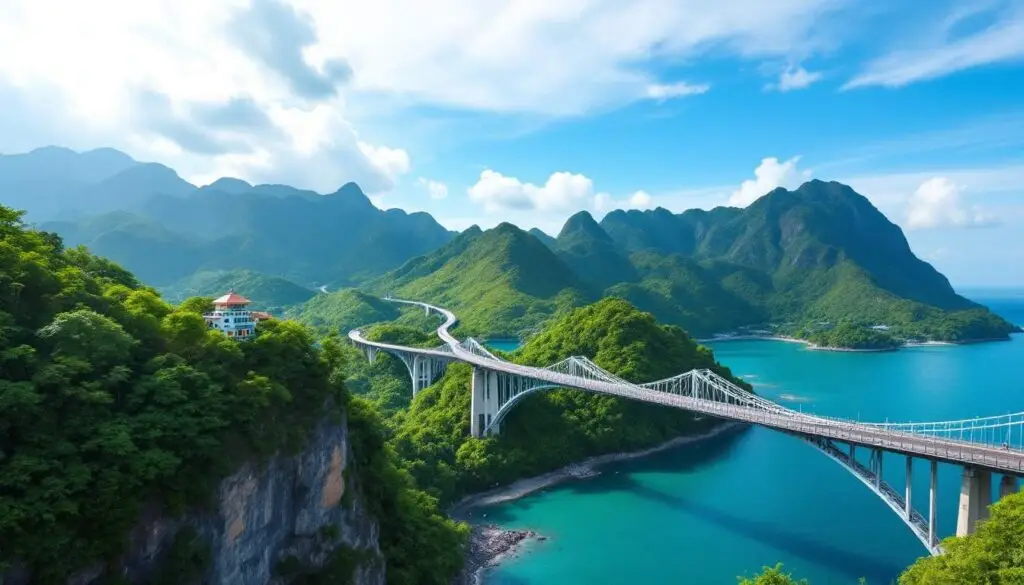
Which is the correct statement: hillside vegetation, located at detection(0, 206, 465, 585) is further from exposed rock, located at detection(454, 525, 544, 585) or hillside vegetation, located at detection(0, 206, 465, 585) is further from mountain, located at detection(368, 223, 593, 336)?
mountain, located at detection(368, 223, 593, 336)

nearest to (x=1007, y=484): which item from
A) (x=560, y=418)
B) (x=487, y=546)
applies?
(x=487, y=546)

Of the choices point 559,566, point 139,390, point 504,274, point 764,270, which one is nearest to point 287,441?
point 139,390

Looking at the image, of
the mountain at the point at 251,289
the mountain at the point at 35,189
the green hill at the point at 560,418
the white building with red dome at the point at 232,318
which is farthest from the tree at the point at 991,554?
the mountain at the point at 35,189

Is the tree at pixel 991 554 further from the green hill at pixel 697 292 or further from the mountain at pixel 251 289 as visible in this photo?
the mountain at pixel 251 289

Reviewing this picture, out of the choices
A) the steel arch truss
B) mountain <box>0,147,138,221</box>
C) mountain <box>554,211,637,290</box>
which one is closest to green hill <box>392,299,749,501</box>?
the steel arch truss

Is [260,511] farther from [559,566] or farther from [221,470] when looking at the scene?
[559,566]
